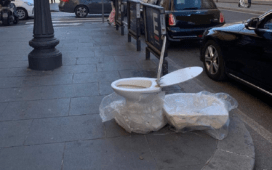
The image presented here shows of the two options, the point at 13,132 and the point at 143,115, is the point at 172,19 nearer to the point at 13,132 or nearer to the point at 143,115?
the point at 143,115

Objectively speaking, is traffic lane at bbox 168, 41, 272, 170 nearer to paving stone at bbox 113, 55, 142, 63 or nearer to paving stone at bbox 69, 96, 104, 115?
paving stone at bbox 113, 55, 142, 63

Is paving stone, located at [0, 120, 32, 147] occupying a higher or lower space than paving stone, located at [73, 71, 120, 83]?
lower

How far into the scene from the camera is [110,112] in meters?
4.09

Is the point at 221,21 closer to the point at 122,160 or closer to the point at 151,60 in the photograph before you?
the point at 151,60

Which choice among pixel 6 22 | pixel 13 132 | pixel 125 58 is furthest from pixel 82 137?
pixel 6 22

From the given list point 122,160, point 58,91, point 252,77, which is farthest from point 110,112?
point 252,77

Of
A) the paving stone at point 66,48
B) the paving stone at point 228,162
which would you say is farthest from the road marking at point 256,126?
the paving stone at point 66,48

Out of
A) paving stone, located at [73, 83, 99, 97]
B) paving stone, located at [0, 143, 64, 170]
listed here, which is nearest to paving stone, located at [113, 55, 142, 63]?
paving stone, located at [73, 83, 99, 97]

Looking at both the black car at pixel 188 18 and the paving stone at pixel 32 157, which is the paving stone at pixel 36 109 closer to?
the paving stone at pixel 32 157

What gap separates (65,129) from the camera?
4.01m

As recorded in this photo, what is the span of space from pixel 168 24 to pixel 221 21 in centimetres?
165

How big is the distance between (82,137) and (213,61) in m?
3.43

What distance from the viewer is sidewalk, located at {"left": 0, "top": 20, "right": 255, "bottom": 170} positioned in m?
3.28

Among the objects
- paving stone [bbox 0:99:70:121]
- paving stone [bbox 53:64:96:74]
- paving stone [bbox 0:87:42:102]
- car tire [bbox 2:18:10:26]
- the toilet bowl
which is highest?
car tire [bbox 2:18:10:26]
